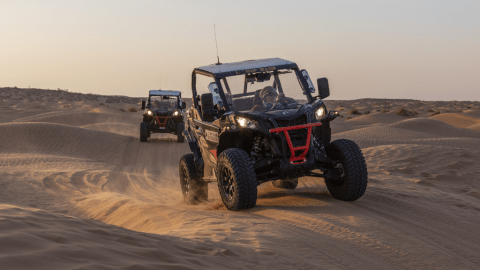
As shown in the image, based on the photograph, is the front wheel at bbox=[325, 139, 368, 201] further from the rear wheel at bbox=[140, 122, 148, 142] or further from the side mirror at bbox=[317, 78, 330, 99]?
the rear wheel at bbox=[140, 122, 148, 142]

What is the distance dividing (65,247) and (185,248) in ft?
3.52

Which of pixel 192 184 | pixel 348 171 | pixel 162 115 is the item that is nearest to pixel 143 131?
pixel 162 115

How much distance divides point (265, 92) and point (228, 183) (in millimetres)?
1711

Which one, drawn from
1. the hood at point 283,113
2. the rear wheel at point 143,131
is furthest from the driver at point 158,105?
the hood at point 283,113

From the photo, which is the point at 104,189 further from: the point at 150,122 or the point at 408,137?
the point at 408,137

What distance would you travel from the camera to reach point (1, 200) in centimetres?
913

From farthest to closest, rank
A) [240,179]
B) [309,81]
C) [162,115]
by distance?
1. [162,115]
2. [309,81]
3. [240,179]

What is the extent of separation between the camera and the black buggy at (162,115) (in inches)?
813

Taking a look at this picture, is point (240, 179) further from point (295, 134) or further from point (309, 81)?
point (309, 81)

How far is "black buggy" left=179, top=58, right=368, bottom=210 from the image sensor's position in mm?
6391

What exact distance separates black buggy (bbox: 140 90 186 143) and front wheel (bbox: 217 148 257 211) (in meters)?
14.0

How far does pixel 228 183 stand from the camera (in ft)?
21.9

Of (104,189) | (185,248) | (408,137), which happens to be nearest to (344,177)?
(185,248)

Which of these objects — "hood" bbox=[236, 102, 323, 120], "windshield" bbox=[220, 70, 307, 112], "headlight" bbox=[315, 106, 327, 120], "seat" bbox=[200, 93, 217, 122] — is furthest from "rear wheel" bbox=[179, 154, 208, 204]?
"headlight" bbox=[315, 106, 327, 120]
